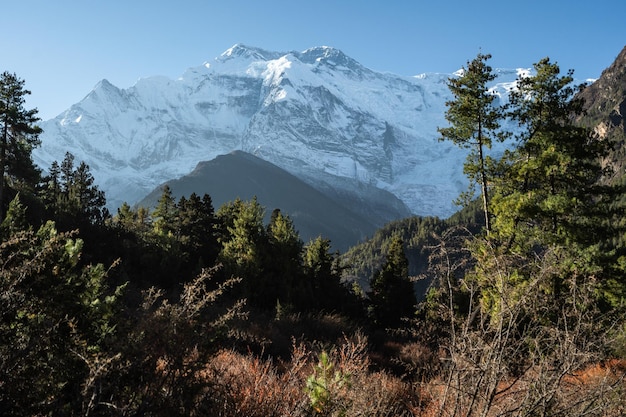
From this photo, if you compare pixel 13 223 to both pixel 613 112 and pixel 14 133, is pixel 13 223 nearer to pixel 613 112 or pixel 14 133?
pixel 14 133

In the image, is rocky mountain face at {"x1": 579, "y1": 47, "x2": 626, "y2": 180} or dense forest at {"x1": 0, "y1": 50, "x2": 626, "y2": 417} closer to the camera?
dense forest at {"x1": 0, "y1": 50, "x2": 626, "y2": 417}

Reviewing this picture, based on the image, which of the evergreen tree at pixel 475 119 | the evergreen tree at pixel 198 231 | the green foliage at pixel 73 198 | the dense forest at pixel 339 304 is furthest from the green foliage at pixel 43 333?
the evergreen tree at pixel 198 231

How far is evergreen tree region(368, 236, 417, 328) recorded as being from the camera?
32.7 m

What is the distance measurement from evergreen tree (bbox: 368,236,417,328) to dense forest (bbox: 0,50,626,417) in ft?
0.52

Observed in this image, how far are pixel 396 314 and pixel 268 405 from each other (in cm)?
2954

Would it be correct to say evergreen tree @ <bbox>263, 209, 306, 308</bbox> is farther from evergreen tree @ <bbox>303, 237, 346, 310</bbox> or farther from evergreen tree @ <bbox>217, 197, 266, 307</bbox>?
evergreen tree @ <bbox>303, 237, 346, 310</bbox>

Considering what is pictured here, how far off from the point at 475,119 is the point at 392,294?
62.5 feet

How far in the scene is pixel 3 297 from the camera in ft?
10.9

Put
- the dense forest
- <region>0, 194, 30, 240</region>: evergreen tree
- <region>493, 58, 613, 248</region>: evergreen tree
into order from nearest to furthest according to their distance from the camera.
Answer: the dense forest, <region>0, 194, 30, 240</region>: evergreen tree, <region>493, 58, 613, 248</region>: evergreen tree

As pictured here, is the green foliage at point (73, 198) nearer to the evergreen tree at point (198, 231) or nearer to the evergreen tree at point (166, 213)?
the evergreen tree at point (166, 213)

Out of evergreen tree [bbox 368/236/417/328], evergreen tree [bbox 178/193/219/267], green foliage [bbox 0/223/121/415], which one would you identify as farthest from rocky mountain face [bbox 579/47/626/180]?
green foliage [bbox 0/223/121/415]

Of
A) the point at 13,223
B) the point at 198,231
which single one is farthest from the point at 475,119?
the point at 198,231

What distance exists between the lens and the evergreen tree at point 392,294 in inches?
1287

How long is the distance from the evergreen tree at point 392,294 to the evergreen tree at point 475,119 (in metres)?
16.7
